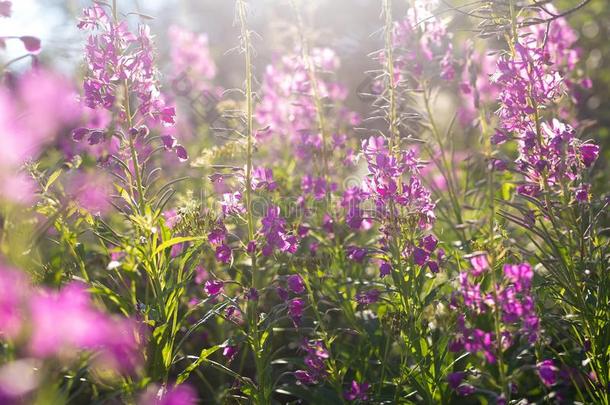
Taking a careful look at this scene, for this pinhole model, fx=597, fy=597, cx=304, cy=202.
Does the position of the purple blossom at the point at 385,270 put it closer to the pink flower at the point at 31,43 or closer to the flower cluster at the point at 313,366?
the flower cluster at the point at 313,366

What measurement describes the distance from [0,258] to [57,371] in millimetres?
382

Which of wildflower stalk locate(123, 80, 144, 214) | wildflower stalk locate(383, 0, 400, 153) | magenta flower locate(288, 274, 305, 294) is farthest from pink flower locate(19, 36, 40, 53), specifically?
wildflower stalk locate(383, 0, 400, 153)

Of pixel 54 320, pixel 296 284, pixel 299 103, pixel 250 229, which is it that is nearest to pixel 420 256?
pixel 296 284

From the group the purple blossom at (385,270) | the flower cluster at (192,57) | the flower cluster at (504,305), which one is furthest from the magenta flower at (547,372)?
the flower cluster at (192,57)

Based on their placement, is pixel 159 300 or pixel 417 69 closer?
pixel 159 300

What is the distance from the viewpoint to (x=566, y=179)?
2658mm

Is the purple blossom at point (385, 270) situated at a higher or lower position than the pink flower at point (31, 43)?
lower

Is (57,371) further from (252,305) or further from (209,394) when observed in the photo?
(209,394)

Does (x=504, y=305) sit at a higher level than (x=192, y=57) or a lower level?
lower

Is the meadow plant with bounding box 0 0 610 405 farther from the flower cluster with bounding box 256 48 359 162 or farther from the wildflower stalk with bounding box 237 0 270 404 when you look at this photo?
the flower cluster with bounding box 256 48 359 162

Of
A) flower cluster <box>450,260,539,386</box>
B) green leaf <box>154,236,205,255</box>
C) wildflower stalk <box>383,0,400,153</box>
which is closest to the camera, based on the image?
flower cluster <box>450,260,539,386</box>

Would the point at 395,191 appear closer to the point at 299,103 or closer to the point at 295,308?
the point at 295,308

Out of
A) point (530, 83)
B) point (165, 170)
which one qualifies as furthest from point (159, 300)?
point (165, 170)

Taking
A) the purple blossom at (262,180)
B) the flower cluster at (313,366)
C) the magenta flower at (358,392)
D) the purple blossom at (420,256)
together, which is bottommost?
the magenta flower at (358,392)
